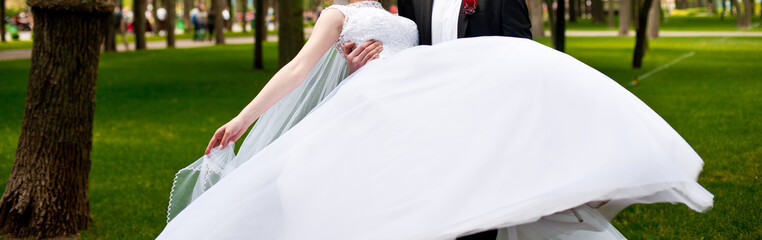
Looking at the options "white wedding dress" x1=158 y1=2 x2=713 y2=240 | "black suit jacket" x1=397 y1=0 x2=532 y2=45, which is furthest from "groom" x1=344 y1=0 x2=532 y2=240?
"white wedding dress" x1=158 y1=2 x2=713 y2=240

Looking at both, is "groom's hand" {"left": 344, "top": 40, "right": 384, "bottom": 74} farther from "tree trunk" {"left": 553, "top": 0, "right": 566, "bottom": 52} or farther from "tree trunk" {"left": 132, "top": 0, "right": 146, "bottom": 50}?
"tree trunk" {"left": 132, "top": 0, "right": 146, "bottom": 50}

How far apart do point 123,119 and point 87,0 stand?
7128 millimetres

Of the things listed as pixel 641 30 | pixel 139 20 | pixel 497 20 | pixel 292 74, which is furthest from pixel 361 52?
pixel 139 20

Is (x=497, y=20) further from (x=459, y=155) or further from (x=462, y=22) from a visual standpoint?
(x=459, y=155)

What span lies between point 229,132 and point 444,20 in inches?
37.1

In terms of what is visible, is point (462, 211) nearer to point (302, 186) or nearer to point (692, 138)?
point (302, 186)

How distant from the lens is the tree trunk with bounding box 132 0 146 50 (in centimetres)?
3000

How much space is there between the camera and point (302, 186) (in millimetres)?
3254

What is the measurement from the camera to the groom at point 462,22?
3.63 metres

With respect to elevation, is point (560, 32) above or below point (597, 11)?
above

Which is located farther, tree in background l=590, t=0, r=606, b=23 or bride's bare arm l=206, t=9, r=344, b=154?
tree in background l=590, t=0, r=606, b=23

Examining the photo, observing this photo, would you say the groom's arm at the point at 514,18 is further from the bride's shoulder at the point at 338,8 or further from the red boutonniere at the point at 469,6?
the bride's shoulder at the point at 338,8

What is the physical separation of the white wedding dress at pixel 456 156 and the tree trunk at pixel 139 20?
27684mm

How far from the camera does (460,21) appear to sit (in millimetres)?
3699
